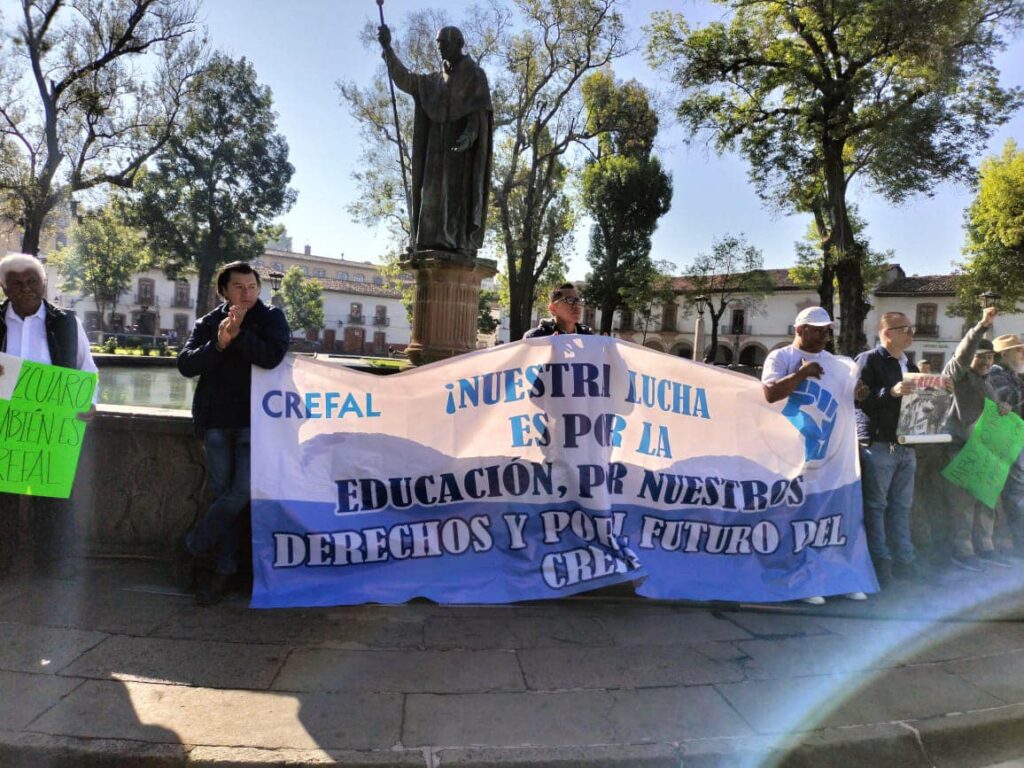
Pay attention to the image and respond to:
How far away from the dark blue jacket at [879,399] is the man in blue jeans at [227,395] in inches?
149

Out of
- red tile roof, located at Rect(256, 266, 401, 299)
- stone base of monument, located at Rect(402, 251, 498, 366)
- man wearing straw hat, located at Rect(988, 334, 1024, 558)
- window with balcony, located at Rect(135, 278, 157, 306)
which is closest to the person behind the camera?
man wearing straw hat, located at Rect(988, 334, 1024, 558)

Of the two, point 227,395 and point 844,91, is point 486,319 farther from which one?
point 227,395

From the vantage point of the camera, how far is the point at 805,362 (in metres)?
4.39

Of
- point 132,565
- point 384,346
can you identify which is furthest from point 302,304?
point 132,565

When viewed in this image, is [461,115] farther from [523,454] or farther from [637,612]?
[637,612]

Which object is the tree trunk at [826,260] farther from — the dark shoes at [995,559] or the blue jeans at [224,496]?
the blue jeans at [224,496]

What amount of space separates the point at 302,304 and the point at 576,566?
7041 centimetres

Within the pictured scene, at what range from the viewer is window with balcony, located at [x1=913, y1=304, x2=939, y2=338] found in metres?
50.9

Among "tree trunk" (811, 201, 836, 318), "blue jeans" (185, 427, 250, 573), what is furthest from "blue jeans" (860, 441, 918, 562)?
"tree trunk" (811, 201, 836, 318)

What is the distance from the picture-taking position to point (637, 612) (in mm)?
4039

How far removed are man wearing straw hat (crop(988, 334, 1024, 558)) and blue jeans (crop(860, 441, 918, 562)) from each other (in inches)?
51.3

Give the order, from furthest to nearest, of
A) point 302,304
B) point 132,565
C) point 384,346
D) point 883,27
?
point 384,346 < point 302,304 < point 883,27 < point 132,565

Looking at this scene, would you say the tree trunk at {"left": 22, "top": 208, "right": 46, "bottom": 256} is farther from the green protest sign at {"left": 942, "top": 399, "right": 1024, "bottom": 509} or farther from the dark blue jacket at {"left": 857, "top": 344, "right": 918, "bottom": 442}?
the green protest sign at {"left": 942, "top": 399, "right": 1024, "bottom": 509}

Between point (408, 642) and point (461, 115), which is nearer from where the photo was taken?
point (408, 642)
